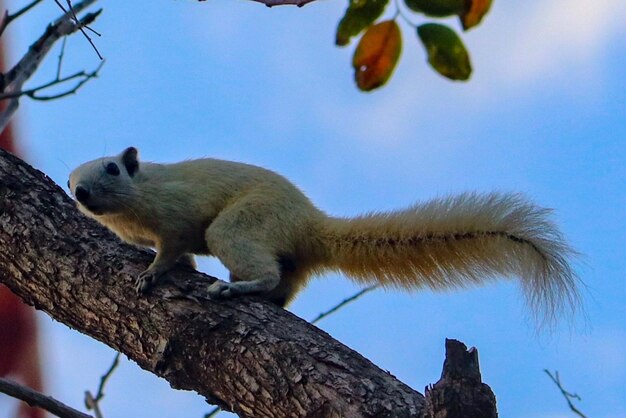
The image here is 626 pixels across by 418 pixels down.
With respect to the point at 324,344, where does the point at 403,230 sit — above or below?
above

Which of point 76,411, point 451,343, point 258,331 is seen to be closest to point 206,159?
point 258,331

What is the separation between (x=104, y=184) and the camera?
4980 millimetres

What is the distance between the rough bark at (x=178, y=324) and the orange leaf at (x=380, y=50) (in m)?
1.76

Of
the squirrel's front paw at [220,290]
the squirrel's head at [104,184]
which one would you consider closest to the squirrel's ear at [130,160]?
the squirrel's head at [104,184]

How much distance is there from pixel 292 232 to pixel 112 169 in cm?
109

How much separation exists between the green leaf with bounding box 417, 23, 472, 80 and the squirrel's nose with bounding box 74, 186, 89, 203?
329 cm

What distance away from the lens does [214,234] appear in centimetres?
475

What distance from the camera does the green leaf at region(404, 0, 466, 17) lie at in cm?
177

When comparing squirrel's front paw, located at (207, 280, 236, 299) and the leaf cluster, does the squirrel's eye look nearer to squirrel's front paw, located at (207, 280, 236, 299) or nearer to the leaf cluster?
squirrel's front paw, located at (207, 280, 236, 299)

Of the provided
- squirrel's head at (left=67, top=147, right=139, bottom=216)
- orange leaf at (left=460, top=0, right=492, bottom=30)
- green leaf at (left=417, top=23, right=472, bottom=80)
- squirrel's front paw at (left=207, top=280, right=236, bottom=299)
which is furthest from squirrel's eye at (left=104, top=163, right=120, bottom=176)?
orange leaf at (left=460, top=0, right=492, bottom=30)

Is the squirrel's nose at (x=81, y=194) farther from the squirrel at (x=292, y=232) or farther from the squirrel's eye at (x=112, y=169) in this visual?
the squirrel's eye at (x=112, y=169)

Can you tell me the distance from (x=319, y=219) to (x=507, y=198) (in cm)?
112

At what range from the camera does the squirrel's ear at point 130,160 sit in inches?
207

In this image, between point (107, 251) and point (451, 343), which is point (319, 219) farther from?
point (451, 343)
